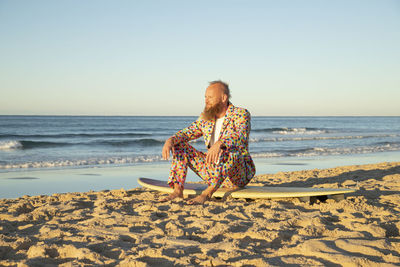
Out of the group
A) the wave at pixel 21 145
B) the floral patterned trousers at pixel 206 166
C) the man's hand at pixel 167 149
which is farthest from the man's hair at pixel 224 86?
the wave at pixel 21 145

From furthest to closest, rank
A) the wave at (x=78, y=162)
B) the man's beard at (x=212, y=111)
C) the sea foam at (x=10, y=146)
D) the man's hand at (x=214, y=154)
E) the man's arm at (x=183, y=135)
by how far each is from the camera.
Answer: the sea foam at (x=10, y=146), the wave at (x=78, y=162), the man's beard at (x=212, y=111), the man's arm at (x=183, y=135), the man's hand at (x=214, y=154)

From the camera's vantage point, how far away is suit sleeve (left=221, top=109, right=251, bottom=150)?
3.75 m

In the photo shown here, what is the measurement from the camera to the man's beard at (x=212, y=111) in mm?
3960

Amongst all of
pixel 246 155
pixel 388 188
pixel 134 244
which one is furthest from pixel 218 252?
pixel 388 188

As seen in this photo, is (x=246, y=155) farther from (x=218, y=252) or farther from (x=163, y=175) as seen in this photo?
(x=163, y=175)

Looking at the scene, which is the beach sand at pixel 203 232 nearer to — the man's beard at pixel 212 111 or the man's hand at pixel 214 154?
the man's hand at pixel 214 154

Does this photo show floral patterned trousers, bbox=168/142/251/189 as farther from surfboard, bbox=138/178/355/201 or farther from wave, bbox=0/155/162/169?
wave, bbox=0/155/162/169

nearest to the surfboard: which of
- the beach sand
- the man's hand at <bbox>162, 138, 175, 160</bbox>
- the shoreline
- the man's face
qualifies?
the beach sand

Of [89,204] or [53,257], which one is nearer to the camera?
[53,257]

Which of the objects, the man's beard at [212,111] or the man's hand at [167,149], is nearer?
the man's hand at [167,149]

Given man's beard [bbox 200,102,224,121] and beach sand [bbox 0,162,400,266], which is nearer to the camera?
beach sand [bbox 0,162,400,266]

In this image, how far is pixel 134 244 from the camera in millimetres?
2564

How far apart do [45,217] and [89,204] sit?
0.69m

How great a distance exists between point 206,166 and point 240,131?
0.52 meters
